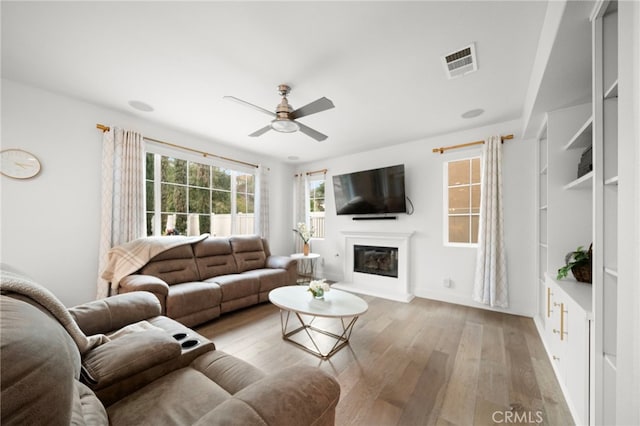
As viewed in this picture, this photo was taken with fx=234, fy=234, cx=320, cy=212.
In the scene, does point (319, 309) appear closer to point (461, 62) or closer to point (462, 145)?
point (461, 62)

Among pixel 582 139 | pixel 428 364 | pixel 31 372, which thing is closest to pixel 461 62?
pixel 582 139

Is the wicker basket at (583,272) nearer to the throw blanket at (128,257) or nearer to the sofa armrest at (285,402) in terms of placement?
the sofa armrest at (285,402)

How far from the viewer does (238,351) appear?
2.18 metres

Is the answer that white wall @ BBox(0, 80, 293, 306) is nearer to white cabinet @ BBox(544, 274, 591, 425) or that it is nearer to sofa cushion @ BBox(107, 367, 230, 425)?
sofa cushion @ BBox(107, 367, 230, 425)

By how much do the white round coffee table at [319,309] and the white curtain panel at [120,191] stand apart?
83.9 inches

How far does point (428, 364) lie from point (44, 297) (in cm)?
247

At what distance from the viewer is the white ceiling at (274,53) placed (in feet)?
5.11

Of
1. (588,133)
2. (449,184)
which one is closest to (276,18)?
(588,133)

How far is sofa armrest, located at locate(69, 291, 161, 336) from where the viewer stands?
1.44 meters

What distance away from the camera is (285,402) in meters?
0.75

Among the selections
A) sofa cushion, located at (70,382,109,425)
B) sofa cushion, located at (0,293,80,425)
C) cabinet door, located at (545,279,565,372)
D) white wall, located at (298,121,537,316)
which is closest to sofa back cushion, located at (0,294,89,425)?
sofa cushion, located at (0,293,80,425)

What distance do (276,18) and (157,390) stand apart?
223cm

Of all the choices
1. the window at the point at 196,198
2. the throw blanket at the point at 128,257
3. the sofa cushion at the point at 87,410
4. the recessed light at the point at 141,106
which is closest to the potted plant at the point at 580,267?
the sofa cushion at the point at 87,410

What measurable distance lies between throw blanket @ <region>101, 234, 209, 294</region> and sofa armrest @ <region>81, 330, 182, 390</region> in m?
1.91
